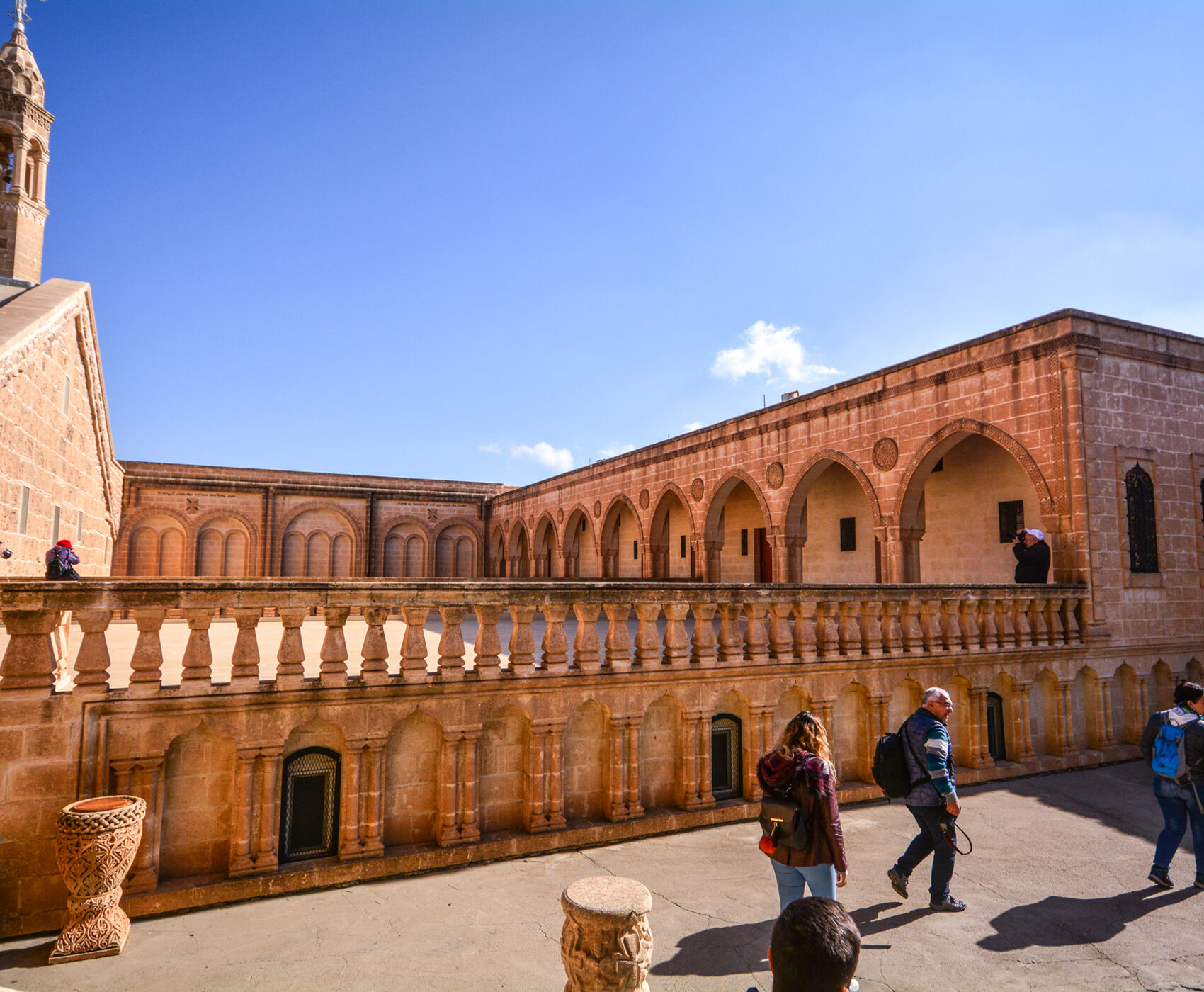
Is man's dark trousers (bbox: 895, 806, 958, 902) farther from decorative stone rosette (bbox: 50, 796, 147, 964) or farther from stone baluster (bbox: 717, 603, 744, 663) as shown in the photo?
decorative stone rosette (bbox: 50, 796, 147, 964)

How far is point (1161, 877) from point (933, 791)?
1.92m

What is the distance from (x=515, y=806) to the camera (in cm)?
537

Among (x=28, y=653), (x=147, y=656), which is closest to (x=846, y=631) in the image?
(x=147, y=656)

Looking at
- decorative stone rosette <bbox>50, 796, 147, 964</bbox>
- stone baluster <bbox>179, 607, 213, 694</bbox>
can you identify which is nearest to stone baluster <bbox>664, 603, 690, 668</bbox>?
stone baluster <bbox>179, 607, 213, 694</bbox>

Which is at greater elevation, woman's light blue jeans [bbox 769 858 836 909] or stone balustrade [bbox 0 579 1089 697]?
stone balustrade [bbox 0 579 1089 697]

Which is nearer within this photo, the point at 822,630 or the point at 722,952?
the point at 722,952

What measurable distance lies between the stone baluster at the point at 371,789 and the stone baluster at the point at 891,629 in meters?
4.71

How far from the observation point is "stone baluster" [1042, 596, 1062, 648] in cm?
809

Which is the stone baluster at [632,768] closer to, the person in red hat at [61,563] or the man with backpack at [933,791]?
the man with backpack at [933,791]

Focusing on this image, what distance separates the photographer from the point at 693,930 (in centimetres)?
404

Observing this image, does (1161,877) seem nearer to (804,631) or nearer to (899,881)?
(899,881)

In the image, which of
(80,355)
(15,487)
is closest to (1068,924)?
(15,487)

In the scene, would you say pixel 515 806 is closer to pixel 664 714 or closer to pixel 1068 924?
Result: pixel 664 714

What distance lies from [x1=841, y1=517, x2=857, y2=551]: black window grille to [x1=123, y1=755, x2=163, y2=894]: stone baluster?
1424 cm
